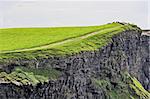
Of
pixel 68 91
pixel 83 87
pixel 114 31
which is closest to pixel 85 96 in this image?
pixel 83 87

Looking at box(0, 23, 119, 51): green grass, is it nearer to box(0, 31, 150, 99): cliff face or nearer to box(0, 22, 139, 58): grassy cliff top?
box(0, 22, 139, 58): grassy cliff top

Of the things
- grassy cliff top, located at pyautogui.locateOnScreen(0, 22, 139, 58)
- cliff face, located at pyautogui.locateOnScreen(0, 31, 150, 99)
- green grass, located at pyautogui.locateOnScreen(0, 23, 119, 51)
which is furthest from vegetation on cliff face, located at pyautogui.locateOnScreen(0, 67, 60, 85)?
green grass, located at pyautogui.locateOnScreen(0, 23, 119, 51)

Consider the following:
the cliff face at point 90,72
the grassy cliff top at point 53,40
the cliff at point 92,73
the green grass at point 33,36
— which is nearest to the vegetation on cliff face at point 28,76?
the cliff at point 92,73

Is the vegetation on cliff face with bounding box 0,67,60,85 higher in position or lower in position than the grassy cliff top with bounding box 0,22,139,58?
lower

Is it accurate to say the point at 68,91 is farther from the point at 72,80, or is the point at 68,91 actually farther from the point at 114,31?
the point at 114,31

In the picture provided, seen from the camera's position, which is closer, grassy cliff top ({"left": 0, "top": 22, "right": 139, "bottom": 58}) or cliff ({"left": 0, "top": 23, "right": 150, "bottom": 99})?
cliff ({"left": 0, "top": 23, "right": 150, "bottom": 99})
